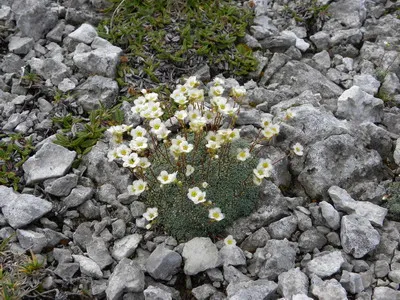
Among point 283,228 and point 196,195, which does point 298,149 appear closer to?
point 283,228

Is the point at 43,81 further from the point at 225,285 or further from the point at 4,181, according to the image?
the point at 225,285

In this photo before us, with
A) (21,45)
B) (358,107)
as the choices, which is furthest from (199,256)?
(21,45)

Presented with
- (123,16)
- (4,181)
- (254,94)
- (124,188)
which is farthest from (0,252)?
(123,16)

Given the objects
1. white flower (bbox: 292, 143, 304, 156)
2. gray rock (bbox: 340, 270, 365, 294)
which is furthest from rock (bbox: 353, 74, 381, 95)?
gray rock (bbox: 340, 270, 365, 294)

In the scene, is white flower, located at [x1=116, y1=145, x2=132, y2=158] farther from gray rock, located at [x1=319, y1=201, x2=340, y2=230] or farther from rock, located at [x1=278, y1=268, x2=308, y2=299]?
gray rock, located at [x1=319, y1=201, x2=340, y2=230]

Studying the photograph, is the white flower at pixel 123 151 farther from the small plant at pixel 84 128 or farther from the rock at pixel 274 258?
the rock at pixel 274 258
